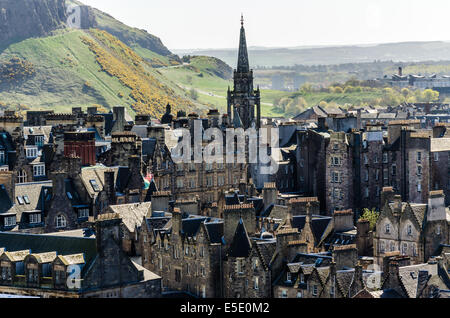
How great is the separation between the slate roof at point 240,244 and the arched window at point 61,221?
678 inches

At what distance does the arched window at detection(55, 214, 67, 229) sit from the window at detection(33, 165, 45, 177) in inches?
661

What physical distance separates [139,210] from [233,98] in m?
65.9

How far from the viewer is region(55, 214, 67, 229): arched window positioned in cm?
8200

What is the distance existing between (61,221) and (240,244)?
18.1 m

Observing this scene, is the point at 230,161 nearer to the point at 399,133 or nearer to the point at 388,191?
the point at 399,133

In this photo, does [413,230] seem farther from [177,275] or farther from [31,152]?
[31,152]

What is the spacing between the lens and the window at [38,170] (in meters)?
98.1

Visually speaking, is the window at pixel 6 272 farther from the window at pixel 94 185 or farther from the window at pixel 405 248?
the window at pixel 405 248

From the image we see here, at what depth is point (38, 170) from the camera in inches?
3873

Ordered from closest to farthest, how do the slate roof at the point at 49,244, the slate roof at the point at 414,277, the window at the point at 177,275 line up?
the slate roof at the point at 49,244
the slate roof at the point at 414,277
the window at the point at 177,275

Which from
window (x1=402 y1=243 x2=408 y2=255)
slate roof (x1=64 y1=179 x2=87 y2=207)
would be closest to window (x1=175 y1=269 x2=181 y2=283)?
slate roof (x1=64 y1=179 x2=87 y2=207)

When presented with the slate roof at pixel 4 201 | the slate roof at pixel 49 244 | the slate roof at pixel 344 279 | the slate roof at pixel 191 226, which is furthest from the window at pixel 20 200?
the slate roof at pixel 344 279

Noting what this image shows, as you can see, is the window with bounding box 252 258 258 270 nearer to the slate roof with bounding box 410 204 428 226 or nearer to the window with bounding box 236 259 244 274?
the window with bounding box 236 259 244 274
